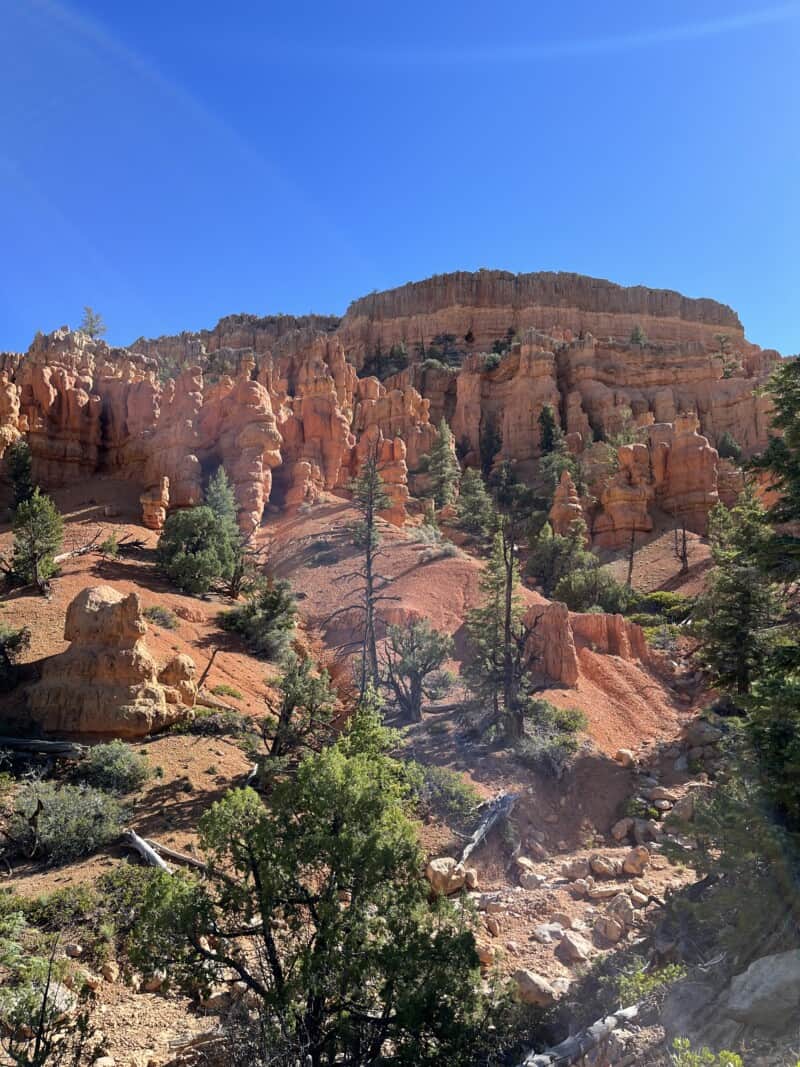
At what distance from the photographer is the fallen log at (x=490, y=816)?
13023mm

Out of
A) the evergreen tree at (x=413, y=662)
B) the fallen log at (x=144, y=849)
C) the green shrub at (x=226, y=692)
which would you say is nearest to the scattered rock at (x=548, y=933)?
the fallen log at (x=144, y=849)

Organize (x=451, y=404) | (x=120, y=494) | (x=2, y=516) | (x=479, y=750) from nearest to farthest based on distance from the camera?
(x=479, y=750) → (x=2, y=516) → (x=120, y=494) → (x=451, y=404)

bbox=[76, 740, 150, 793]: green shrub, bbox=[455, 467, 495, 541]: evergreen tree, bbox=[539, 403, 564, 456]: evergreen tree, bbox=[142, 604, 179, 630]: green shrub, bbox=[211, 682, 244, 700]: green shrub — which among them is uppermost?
bbox=[539, 403, 564, 456]: evergreen tree

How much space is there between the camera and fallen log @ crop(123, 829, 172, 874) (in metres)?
10.5

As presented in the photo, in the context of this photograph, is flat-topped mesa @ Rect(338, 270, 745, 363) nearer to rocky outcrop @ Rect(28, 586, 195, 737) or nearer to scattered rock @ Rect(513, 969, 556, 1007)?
rocky outcrop @ Rect(28, 586, 195, 737)

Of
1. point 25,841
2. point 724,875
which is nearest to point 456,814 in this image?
point 724,875

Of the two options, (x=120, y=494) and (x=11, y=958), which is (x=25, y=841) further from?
(x=120, y=494)

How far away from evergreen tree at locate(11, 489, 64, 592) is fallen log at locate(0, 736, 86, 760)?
9.39 metres

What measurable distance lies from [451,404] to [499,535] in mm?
47069

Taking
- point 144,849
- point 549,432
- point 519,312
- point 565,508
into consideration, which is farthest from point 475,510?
point 519,312

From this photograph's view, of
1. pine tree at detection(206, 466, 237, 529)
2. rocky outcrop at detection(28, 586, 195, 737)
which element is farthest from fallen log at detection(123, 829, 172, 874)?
pine tree at detection(206, 466, 237, 529)

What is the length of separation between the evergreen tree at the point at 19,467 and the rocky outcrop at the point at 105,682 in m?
23.4

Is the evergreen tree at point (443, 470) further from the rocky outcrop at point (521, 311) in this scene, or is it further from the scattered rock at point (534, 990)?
the scattered rock at point (534, 990)

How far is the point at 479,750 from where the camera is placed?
1728 centimetres
